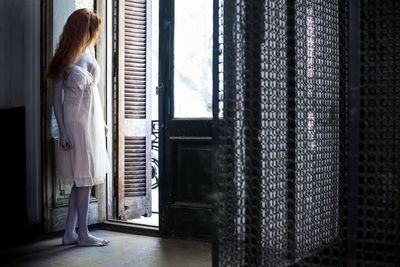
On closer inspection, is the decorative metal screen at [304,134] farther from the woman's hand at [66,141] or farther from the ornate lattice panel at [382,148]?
the woman's hand at [66,141]

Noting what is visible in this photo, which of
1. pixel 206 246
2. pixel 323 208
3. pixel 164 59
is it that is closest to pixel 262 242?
pixel 323 208

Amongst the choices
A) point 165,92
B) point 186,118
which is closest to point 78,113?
point 165,92

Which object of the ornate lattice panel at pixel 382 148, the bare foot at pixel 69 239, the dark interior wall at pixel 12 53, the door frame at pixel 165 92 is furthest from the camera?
the dark interior wall at pixel 12 53

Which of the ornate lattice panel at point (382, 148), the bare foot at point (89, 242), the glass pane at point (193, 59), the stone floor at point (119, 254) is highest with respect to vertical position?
the glass pane at point (193, 59)

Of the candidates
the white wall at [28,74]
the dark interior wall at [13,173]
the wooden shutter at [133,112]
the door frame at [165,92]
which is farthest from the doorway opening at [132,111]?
the dark interior wall at [13,173]

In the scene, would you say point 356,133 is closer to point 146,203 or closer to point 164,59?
point 164,59

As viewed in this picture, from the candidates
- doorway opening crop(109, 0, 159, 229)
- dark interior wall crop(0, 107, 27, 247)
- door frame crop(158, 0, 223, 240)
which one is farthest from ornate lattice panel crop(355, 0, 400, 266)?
dark interior wall crop(0, 107, 27, 247)

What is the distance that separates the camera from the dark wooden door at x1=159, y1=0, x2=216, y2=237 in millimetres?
3680

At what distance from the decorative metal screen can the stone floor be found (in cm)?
108

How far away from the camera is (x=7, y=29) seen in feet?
13.1

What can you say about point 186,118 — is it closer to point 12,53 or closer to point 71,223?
point 71,223

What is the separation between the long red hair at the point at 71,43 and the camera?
11.5 ft

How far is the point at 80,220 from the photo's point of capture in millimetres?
3553

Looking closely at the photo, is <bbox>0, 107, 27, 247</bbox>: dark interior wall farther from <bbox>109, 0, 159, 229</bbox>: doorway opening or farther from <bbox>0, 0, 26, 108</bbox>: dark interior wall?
<bbox>109, 0, 159, 229</bbox>: doorway opening
